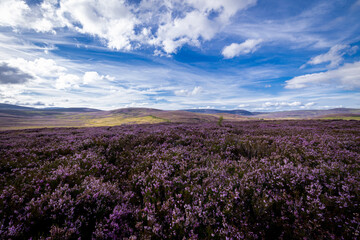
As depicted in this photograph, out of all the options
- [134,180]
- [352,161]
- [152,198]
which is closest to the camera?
[152,198]

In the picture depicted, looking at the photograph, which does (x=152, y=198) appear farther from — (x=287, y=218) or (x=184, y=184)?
(x=287, y=218)

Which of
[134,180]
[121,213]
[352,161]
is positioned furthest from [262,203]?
[352,161]

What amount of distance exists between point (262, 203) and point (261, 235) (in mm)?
406

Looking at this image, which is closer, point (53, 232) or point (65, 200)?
point (53, 232)

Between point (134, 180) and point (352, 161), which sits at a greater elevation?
point (352, 161)

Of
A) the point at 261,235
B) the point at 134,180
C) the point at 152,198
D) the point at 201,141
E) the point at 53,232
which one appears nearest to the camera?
the point at 53,232

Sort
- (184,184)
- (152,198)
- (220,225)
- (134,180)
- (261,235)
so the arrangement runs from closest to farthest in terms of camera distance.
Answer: (261,235)
(220,225)
(152,198)
(184,184)
(134,180)

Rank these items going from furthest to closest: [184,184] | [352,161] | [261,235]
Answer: [352,161], [184,184], [261,235]

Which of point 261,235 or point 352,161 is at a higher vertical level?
point 352,161

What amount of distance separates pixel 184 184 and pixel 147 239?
130 cm

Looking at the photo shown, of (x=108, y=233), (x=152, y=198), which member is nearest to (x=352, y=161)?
(x=152, y=198)

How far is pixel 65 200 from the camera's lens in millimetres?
2350

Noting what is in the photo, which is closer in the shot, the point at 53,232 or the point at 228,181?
the point at 53,232

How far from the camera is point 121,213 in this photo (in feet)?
7.34
